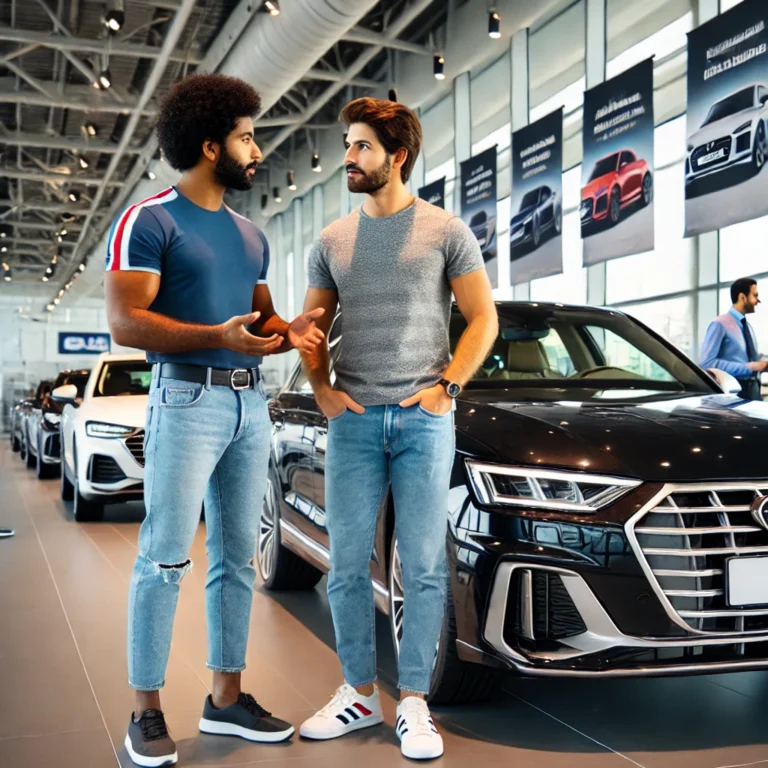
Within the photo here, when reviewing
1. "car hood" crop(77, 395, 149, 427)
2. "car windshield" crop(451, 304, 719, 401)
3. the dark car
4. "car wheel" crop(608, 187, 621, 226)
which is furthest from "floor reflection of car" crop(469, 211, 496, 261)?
"car windshield" crop(451, 304, 719, 401)

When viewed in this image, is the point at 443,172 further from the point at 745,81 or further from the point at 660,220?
the point at 745,81

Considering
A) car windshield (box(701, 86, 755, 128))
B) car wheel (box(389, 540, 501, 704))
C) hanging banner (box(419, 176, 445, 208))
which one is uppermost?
hanging banner (box(419, 176, 445, 208))

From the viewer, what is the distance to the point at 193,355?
9.05 ft

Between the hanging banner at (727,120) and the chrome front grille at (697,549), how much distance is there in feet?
18.5

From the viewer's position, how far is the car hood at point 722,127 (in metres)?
7.81

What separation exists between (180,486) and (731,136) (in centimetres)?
669

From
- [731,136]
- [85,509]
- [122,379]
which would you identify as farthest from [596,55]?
[85,509]

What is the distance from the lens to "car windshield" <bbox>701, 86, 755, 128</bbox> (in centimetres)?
776

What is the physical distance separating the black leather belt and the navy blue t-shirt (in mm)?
15

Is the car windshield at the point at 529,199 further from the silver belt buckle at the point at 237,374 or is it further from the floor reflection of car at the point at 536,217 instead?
the silver belt buckle at the point at 237,374

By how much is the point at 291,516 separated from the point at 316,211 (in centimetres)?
1720

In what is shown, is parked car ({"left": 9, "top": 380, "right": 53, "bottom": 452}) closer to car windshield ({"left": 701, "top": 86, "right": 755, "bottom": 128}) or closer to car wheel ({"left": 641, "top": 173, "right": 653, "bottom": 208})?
car wheel ({"left": 641, "top": 173, "right": 653, "bottom": 208})

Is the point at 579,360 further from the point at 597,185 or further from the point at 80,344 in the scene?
the point at 80,344

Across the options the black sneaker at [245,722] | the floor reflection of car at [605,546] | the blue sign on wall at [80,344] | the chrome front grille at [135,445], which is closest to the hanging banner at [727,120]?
the chrome front grille at [135,445]
